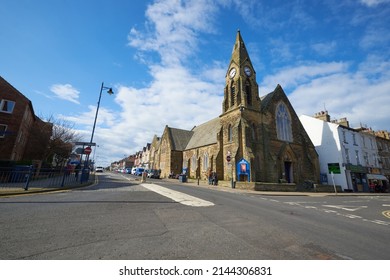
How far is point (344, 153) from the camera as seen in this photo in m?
30.6

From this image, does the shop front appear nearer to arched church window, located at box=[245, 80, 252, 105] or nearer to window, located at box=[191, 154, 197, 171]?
arched church window, located at box=[245, 80, 252, 105]

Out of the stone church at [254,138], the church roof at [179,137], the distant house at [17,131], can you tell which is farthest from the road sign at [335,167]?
the distant house at [17,131]

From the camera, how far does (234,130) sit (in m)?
26.2

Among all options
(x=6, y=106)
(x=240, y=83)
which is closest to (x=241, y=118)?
(x=240, y=83)

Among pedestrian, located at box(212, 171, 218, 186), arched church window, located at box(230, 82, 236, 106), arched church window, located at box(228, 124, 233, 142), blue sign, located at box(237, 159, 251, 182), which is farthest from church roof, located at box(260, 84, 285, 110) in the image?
pedestrian, located at box(212, 171, 218, 186)

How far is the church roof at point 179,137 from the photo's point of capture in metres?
45.0

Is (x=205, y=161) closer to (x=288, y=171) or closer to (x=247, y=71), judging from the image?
(x=288, y=171)

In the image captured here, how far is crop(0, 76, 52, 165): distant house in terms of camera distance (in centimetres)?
2184

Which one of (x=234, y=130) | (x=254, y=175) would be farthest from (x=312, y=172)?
(x=234, y=130)

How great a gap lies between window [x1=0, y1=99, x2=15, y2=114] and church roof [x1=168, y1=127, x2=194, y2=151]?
27488 mm

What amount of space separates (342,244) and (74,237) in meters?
6.11

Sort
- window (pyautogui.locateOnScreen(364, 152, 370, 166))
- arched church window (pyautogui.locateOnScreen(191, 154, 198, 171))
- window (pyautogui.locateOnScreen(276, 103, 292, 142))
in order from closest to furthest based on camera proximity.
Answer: window (pyautogui.locateOnScreen(276, 103, 292, 142)), window (pyautogui.locateOnScreen(364, 152, 370, 166)), arched church window (pyautogui.locateOnScreen(191, 154, 198, 171))

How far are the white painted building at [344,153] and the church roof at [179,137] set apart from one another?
26.1m
